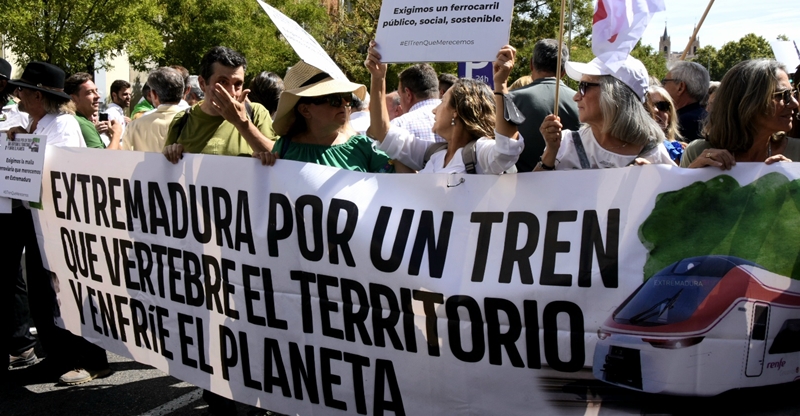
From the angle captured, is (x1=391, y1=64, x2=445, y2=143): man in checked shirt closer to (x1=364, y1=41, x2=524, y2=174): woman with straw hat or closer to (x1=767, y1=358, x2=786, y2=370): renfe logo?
(x1=364, y1=41, x2=524, y2=174): woman with straw hat

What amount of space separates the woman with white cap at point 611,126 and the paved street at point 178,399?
33.6 inches

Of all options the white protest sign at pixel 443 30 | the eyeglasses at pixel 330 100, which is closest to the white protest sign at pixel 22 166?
the eyeglasses at pixel 330 100

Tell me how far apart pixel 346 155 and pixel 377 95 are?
0.43 meters

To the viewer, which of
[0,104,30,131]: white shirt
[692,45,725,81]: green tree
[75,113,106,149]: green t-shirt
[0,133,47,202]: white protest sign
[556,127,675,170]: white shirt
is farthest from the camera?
[692,45,725,81]: green tree

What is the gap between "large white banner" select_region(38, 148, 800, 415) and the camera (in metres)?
2.57

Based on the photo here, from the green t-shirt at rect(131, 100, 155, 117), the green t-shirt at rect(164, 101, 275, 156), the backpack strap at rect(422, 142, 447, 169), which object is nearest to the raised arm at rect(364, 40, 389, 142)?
the backpack strap at rect(422, 142, 447, 169)

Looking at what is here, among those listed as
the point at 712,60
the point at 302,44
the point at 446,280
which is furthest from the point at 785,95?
the point at 712,60

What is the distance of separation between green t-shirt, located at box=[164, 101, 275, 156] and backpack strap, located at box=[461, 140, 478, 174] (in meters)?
1.35

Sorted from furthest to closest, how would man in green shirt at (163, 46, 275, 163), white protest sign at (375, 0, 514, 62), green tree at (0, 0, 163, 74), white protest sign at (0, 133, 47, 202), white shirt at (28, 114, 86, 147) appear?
green tree at (0, 0, 163, 74) → white shirt at (28, 114, 86, 147) → white protest sign at (0, 133, 47, 202) → man in green shirt at (163, 46, 275, 163) → white protest sign at (375, 0, 514, 62)

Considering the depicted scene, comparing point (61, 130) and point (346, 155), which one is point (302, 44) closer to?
point (346, 155)

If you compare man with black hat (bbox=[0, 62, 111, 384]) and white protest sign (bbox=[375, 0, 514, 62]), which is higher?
white protest sign (bbox=[375, 0, 514, 62])

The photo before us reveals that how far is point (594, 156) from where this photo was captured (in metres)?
3.06

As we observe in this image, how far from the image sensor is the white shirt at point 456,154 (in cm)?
294

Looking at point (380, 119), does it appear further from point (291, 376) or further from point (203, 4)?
point (203, 4)
